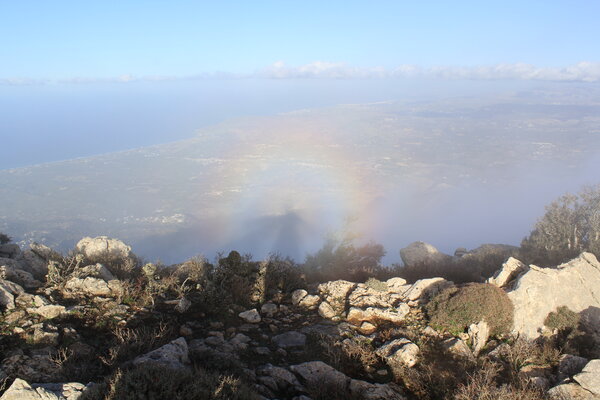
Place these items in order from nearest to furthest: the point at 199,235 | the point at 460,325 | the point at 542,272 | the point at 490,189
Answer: the point at 460,325 < the point at 542,272 < the point at 199,235 < the point at 490,189

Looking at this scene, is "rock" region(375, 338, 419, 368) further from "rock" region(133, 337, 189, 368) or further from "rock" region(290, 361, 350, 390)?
"rock" region(133, 337, 189, 368)

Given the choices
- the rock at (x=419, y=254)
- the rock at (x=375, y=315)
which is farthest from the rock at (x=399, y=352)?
the rock at (x=419, y=254)

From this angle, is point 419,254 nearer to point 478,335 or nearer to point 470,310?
point 470,310

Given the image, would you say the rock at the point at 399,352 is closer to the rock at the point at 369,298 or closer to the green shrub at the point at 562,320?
the rock at the point at 369,298

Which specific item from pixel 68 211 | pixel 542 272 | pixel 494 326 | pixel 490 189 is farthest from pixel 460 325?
pixel 490 189

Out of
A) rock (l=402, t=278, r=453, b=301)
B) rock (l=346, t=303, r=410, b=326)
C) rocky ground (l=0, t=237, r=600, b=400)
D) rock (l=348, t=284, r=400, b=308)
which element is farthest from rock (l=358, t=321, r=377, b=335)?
rock (l=402, t=278, r=453, b=301)

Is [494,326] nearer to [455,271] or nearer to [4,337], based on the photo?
[455,271]
